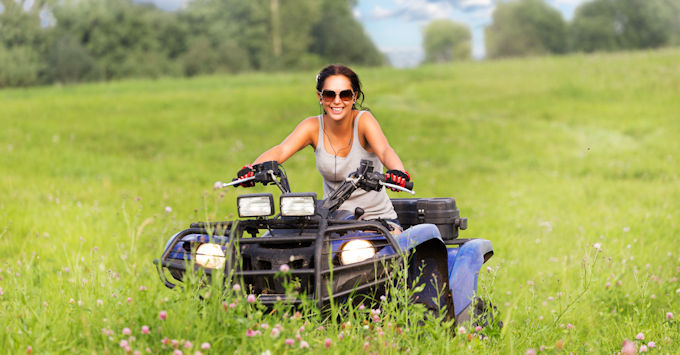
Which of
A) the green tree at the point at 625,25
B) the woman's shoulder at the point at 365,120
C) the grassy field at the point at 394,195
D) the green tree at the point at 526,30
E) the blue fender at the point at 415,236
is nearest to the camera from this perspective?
the grassy field at the point at 394,195

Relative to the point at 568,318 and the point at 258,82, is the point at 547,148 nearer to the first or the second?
the point at 568,318

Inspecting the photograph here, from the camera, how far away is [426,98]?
33.0 meters

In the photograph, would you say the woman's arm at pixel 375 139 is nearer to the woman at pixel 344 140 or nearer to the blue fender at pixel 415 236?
the woman at pixel 344 140

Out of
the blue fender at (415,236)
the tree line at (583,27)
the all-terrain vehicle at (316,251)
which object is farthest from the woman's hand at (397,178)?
the tree line at (583,27)

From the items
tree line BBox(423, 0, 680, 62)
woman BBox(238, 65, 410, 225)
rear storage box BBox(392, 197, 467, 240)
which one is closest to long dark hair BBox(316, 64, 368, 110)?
woman BBox(238, 65, 410, 225)

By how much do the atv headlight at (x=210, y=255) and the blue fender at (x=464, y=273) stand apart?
1.51 metres

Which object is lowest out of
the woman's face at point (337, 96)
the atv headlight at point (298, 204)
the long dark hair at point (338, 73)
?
the atv headlight at point (298, 204)

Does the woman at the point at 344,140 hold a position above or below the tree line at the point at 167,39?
below

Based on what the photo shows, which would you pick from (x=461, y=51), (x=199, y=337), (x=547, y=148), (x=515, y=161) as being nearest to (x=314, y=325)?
(x=199, y=337)

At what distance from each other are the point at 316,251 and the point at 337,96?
143cm

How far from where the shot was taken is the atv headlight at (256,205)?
405cm

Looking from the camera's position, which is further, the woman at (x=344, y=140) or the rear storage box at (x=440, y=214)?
the rear storage box at (x=440, y=214)

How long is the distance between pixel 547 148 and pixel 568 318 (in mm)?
13959

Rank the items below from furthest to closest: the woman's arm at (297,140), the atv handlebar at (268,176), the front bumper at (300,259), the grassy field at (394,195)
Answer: the woman's arm at (297,140) → the atv handlebar at (268,176) → the front bumper at (300,259) → the grassy field at (394,195)
